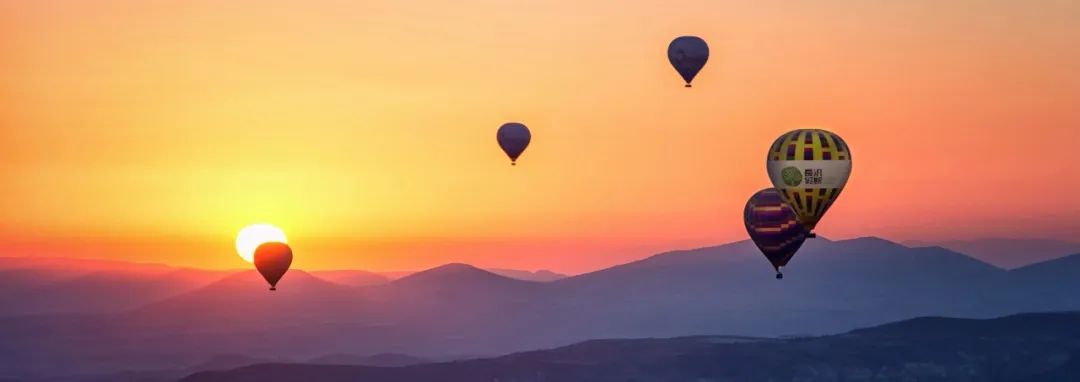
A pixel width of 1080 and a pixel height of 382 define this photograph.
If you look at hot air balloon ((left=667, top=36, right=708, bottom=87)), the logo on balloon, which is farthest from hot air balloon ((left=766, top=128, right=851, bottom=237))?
hot air balloon ((left=667, top=36, right=708, bottom=87))

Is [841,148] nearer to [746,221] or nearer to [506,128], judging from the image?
[746,221]

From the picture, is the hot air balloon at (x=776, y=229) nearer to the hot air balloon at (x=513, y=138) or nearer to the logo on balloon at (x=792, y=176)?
the logo on balloon at (x=792, y=176)

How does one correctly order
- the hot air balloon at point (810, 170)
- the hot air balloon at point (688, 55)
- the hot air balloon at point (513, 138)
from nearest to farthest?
the hot air balloon at point (810, 170) → the hot air balloon at point (688, 55) → the hot air balloon at point (513, 138)

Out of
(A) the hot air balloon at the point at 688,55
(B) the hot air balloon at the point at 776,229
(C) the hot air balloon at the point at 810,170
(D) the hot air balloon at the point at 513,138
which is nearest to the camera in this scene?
(C) the hot air balloon at the point at 810,170

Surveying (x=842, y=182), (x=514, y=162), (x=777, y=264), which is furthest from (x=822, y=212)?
(x=514, y=162)

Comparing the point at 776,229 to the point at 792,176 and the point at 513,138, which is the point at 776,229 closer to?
the point at 792,176

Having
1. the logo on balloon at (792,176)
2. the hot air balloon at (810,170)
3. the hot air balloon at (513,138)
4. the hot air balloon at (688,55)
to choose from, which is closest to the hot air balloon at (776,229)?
the hot air balloon at (810,170)

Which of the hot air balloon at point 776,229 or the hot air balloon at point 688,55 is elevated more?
the hot air balloon at point 688,55
